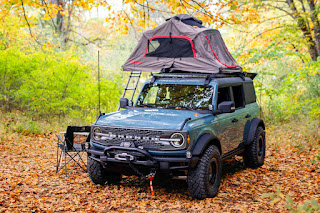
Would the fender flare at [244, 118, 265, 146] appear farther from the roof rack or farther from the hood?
the hood

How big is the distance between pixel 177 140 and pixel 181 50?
3310mm

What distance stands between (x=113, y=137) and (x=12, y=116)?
865cm

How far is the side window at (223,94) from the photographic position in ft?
23.1

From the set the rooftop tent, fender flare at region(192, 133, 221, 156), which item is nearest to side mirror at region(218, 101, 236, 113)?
fender flare at region(192, 133, 221, 156)

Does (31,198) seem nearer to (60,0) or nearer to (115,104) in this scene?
(115,104)

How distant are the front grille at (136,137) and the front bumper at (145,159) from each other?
0.55ft

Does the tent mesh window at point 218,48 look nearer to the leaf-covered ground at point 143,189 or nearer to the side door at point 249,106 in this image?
the side door at point 249,106

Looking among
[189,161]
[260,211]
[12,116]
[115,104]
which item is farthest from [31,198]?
[115,104]

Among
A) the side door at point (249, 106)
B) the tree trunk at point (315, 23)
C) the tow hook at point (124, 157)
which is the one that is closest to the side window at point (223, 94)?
the side door at point (249, 106)

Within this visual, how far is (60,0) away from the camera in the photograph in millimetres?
19031

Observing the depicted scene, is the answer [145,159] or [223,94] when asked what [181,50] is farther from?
[145,159]

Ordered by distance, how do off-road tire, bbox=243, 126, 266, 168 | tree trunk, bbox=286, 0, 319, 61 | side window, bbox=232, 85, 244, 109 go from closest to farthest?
side window, bbox=232, 85, 244, 109
off-road tire, bbox=243, 126, 266, 168
tree trunk, bbox=286, 0, 319, 61

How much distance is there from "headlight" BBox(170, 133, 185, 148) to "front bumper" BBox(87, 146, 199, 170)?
0.20 m

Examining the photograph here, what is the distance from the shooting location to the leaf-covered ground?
18.4 ft
